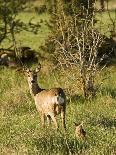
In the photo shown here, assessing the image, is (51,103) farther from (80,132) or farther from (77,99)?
(77,99)

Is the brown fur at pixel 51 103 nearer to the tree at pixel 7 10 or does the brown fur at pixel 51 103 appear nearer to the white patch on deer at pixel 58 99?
the white patch on deer at pixel 58 99

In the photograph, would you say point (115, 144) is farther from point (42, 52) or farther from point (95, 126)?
point (42, 52)

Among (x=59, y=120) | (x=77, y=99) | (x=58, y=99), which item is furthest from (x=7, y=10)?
(x=58, y=99)

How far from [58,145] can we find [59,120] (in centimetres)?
233

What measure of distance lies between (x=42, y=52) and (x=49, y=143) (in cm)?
1096

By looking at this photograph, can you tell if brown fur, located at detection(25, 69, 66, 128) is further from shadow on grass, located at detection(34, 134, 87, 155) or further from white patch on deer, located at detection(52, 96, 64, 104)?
shadow on grass, located at detection(34, 134, 87, 155)

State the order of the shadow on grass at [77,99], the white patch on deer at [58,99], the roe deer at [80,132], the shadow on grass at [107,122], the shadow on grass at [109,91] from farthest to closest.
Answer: the shadow on grass at [109,91] → the shadow on grass at [77,99] → the shadow on grass at [107,122] → the white patch on deer at [58,99] → the roe deer at [80,132]

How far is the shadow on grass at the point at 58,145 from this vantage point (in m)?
8.91

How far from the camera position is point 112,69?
18.4 m

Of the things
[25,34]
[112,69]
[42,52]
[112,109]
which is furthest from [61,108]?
[25,34]

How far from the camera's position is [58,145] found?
9094mm

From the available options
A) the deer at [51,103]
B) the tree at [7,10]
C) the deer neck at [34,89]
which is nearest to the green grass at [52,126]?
the deer at [51,103]

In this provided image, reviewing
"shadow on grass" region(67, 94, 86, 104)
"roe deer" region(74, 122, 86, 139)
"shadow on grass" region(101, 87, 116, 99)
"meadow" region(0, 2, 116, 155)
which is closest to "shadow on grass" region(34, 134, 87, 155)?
"meadow" region(0, 2, 116, 155)

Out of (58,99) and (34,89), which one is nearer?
(58,99)
